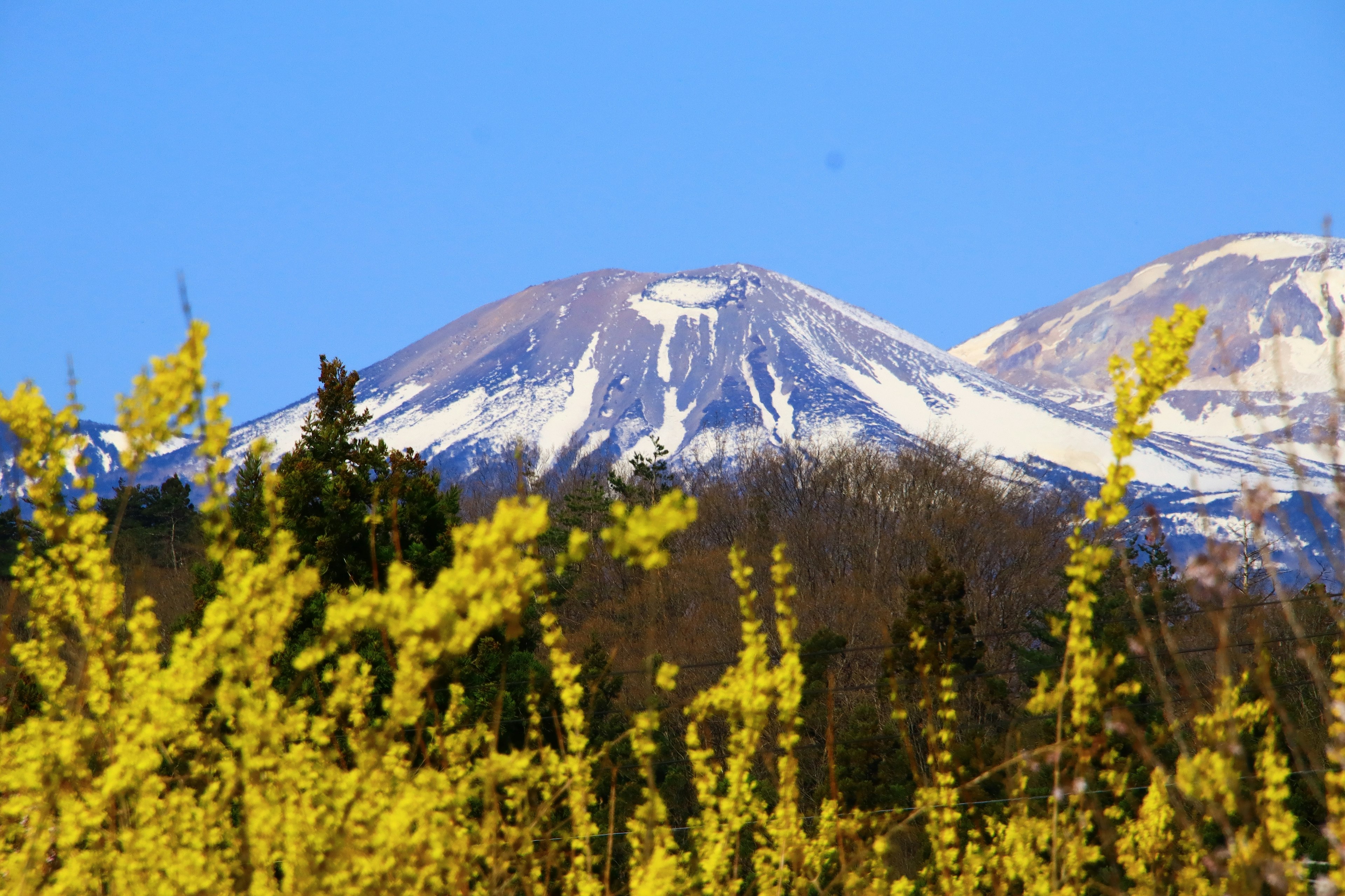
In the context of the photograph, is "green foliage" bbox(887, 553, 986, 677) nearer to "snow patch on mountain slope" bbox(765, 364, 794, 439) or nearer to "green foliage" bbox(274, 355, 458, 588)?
"green foliage" bbox(274, 355, 458, 588)

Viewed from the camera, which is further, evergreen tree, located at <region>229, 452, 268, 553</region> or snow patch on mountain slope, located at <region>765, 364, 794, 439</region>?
snow patch on mountain slope, located at <region>765, 364, 794, 439</region>

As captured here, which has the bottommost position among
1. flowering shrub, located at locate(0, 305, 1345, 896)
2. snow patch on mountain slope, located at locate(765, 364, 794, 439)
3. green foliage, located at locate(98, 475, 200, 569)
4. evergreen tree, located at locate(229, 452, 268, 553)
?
flowering shrub, located at locate(0, 305, 1345, 896)

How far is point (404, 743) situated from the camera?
3.68 metres

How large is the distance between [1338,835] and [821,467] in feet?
129

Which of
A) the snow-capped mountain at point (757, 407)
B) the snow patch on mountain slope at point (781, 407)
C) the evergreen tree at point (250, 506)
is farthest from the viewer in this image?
the snow patch on mountain slope at point (781, 407)

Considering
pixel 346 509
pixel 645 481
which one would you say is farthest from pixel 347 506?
pixel 645 481

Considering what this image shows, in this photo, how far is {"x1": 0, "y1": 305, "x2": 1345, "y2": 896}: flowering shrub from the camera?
2.45 m

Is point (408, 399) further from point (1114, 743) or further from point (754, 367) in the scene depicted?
point (1114, 743)

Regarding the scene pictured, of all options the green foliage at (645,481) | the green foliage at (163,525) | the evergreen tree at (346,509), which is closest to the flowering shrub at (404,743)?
the evergreen tree at (346,509)

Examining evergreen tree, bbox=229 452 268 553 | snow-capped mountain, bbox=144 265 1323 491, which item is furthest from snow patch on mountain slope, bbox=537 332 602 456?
evergreen tree, bbox=229 452 268 553

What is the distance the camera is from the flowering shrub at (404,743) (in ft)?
8.04

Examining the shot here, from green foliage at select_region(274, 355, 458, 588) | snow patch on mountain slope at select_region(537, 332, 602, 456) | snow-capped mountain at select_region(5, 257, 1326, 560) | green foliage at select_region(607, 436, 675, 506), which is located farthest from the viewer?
snow patch on mountain slope at select_region(537, 332, 602, 456)

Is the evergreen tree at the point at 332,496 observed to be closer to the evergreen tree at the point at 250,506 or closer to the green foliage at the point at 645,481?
the evergreen tree at the point at 250,506

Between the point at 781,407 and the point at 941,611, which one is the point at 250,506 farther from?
the point at 781,407
